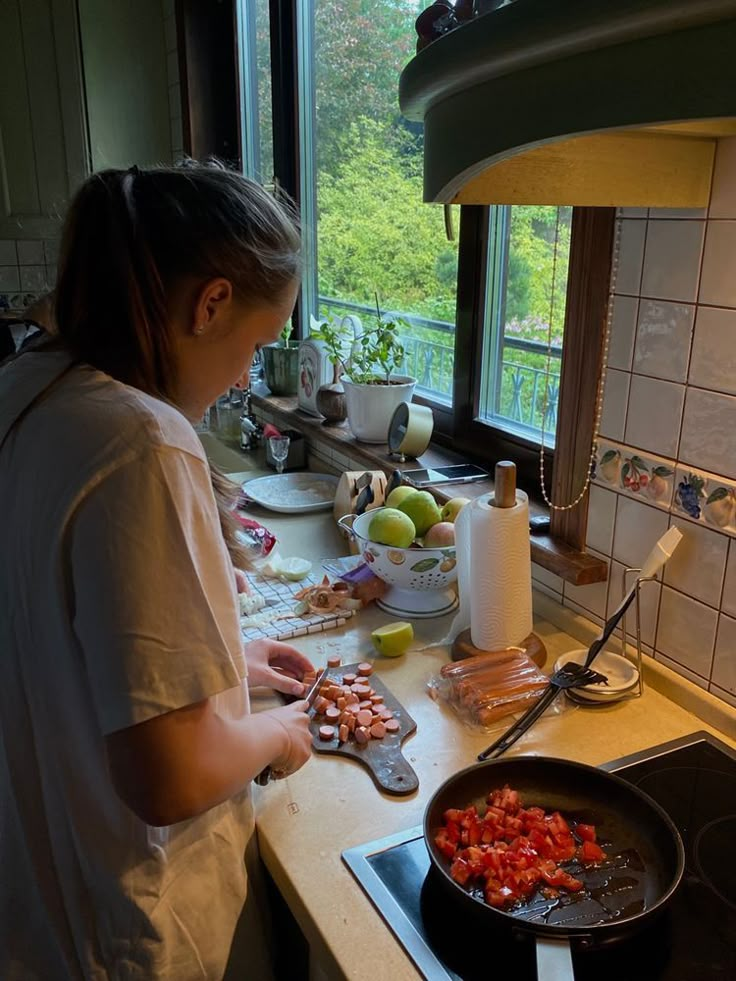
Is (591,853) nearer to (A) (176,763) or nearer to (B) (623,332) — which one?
(A) (176,763)

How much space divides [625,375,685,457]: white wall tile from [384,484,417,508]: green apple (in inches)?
15.7

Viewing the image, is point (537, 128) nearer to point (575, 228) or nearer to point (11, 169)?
point (575, 228)

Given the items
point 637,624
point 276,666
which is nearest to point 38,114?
point 276,666

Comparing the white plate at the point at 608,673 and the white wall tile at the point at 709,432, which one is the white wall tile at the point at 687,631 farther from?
the white wall tile at the point at 709,432

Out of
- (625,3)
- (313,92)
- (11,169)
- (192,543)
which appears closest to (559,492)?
(192,543)

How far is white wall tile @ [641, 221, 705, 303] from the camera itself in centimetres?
97

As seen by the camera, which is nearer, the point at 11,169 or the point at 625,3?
the point at 625,3

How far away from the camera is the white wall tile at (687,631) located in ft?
3.37

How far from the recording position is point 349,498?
1.65 metres

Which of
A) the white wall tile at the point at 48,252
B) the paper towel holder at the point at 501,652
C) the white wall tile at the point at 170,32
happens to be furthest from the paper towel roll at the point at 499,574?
the white wall tile at the point at 48,252

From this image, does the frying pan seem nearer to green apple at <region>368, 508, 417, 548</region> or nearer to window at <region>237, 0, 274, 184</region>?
green apple at <region>368, 508, 417, 548</region>

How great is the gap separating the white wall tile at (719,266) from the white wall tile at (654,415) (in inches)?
4.5

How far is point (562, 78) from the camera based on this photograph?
52cm

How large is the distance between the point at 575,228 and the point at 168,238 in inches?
25.3
